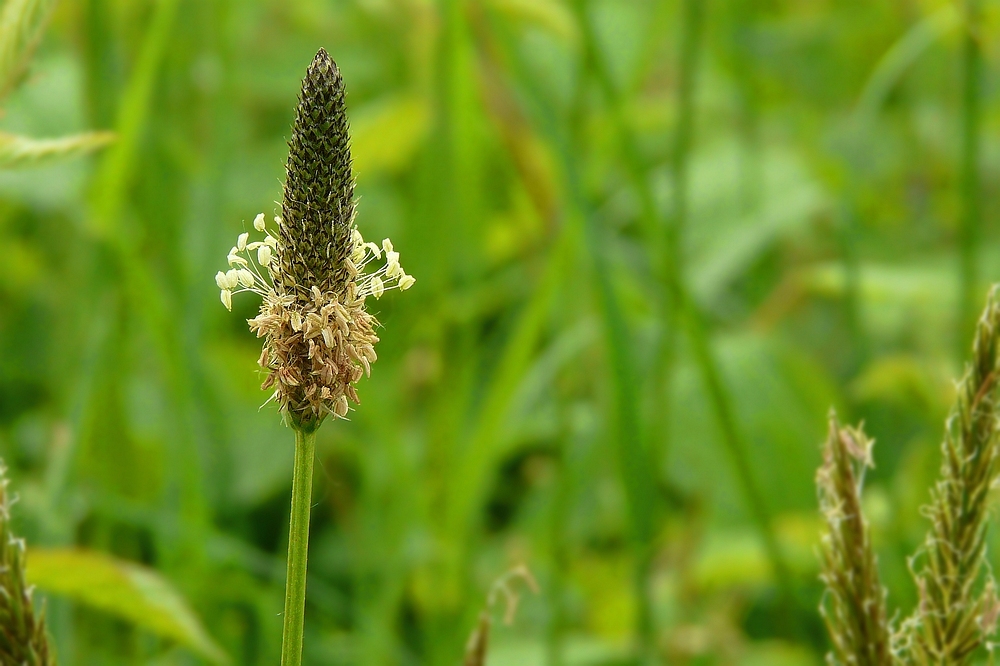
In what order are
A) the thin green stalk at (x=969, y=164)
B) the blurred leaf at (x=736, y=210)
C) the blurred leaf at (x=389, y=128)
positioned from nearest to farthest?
the thin green stalk at (x=969, y=164), the blurred leaf at (x=389, y=128), the blurred leaf at (x=736, y=210)

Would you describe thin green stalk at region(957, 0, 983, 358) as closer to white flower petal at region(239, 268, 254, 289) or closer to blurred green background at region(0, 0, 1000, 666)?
blurred green background at region(0, 0, 1000, 666)

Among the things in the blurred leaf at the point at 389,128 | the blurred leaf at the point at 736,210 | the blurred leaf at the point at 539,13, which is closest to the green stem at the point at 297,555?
the blurred leaf at the point at 539,13

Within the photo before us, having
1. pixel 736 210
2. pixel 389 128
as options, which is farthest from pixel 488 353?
pixel 389 128

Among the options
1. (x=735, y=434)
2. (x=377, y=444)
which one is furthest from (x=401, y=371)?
(x=735, y=434)

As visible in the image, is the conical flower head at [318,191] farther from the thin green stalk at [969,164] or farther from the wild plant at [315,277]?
the thin green stalk at [969,164]

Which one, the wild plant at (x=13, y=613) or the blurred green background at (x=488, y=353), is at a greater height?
the blurred green background at (x=488, y=353)

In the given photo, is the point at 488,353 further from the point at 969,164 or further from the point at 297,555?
the point at 297,555
